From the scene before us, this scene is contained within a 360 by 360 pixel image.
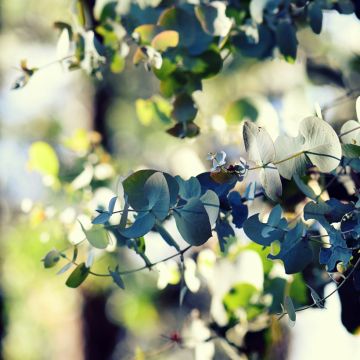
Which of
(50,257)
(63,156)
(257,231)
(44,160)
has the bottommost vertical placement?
(63,156)

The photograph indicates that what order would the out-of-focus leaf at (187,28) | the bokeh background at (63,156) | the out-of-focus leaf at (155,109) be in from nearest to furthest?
the out-of-focus leaf at (187,28) < the out-of-focus leaf at (155,109) < the bokeh background at (63,156)

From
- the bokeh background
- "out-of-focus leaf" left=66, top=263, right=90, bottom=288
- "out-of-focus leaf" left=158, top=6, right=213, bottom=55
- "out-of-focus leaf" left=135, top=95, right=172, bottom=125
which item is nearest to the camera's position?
"out-of-focus leaf" left=66, top=263, right=90, bottom=288

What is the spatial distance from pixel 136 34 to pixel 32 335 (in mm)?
3668

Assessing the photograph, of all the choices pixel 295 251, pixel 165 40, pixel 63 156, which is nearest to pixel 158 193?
pixel 295 251

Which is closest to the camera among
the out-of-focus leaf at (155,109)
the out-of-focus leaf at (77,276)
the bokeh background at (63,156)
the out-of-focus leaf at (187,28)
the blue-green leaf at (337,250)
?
the blue-green leaf at (337,250)

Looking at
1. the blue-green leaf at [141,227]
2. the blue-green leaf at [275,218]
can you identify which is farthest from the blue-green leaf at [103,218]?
the blue-green leaf at [275,218]

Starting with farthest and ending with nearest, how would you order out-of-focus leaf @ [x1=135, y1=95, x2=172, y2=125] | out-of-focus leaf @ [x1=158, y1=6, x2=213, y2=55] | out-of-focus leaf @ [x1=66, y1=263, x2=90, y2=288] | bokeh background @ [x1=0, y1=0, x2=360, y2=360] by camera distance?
bokeh background @ [x1=0, y1=0, x2=360, y2=360]
out-of-focus leaf @ [x1=135, y1=95, x2=172, y2=125]
out-of-focus leaf @ [x1=158, y1=6, x2=213, y2=55]
out-of-focus leaf @ [x1=66, y1=263, x2=90, y2=288]

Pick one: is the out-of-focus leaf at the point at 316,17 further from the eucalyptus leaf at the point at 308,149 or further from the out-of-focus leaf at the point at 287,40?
the eucalyptus leaf at the point at 308,149

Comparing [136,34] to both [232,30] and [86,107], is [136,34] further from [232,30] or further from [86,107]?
[86,107]

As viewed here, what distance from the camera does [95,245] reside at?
54cm

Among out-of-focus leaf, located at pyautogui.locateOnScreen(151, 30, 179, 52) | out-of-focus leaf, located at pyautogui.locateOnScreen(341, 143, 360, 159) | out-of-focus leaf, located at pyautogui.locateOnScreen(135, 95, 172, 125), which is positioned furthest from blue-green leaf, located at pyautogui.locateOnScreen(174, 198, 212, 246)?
out-of-focus leaf, located at pyautogui.locateOnScreen(135, 95, 172, 125)

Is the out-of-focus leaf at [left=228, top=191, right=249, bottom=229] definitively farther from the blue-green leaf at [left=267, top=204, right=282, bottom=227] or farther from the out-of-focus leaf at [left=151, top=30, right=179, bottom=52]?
the out-of-focus leaf at [left=151, top=30, right=179, bottom=52]

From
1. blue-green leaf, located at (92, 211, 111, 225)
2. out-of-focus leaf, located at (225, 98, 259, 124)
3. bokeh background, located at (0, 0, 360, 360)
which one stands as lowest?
bokeh background, located at (0, 0, 360, 360)

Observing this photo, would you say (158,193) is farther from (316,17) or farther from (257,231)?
(316,17)
